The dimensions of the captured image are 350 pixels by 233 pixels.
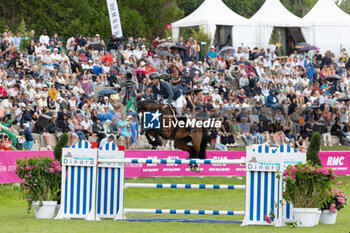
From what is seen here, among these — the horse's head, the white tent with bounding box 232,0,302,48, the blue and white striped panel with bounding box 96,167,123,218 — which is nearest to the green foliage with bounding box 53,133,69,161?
the blue and white striped panel with bounding box 96,167,123,218

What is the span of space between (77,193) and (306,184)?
4.06 m

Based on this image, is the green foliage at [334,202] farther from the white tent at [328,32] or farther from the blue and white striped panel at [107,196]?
the white tent at [328,32]

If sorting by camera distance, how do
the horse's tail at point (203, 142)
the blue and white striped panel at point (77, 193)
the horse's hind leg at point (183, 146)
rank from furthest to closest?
the horse's tail at point (203, 142) → the horse's hind leg at point (183, 146) → the blue and white striped panel at point (77, 193)

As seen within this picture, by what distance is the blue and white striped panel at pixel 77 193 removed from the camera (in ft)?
44.8

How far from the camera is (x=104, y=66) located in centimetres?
3005

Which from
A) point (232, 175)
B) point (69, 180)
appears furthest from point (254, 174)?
point (232, 175)

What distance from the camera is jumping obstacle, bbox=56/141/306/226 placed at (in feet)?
42.5

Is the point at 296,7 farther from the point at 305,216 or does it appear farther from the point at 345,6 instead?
the point at 305,216

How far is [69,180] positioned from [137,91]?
14.4m

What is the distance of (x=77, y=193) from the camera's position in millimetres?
13656

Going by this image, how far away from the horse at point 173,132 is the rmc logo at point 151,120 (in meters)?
0.08

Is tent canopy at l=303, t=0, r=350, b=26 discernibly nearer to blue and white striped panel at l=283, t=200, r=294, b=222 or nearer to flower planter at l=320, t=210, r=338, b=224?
flower planter at l=320, t=210, r=338, b=224

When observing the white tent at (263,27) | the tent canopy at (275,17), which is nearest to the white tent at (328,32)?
the tent canopy at (275,17)

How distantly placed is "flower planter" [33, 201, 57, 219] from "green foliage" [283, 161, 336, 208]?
4.21m
